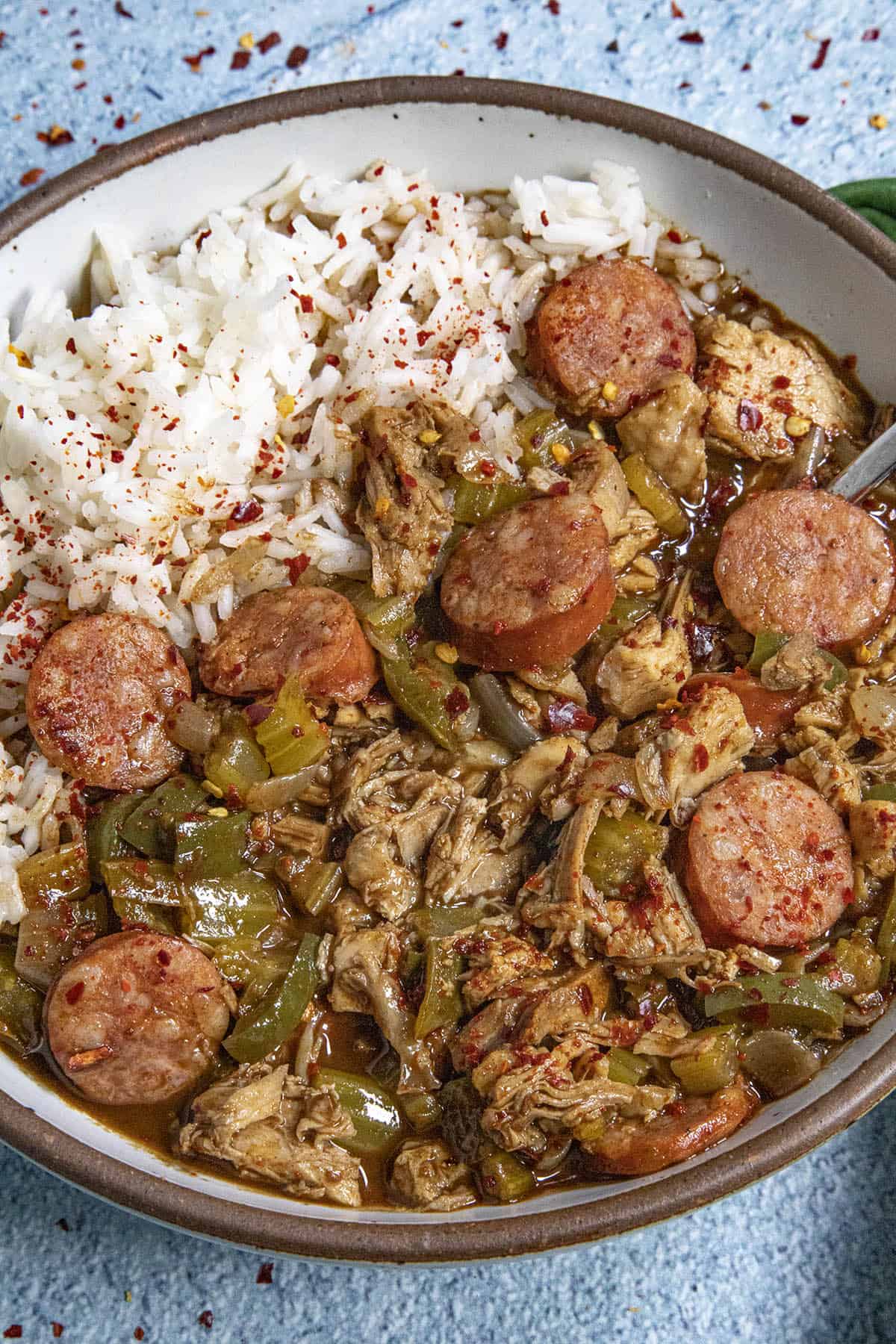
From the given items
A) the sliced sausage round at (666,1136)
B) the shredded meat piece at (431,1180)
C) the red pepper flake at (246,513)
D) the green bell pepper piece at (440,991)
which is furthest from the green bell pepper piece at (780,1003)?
the red pepper flake at (246,513)

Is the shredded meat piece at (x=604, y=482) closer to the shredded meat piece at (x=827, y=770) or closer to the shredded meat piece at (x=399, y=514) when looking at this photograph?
the shredded meat piece at (x=399, y=514)

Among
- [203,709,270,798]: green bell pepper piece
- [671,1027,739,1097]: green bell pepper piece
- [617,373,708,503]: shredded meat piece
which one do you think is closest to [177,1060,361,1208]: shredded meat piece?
[203,709,270,798]: green bell pepper piece

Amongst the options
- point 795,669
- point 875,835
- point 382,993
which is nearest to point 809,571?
point 795,669

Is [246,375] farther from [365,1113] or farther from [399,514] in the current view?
[365,1113]

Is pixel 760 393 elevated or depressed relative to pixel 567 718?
elevated

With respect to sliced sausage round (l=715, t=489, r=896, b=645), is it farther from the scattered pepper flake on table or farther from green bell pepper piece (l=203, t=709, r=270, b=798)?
the scattered pepper flake on table

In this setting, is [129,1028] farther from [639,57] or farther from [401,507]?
[639,57]
